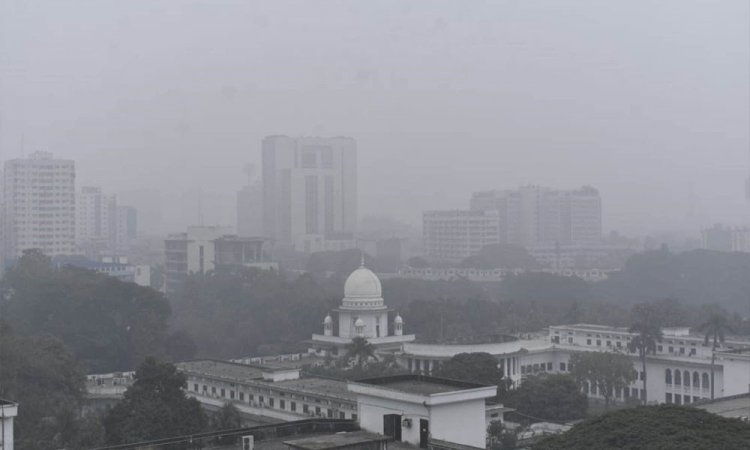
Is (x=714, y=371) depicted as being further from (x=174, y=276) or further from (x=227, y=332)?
(x=174, y=276)

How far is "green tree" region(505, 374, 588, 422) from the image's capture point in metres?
19.1

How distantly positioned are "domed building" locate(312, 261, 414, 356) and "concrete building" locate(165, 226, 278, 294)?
17127 millimetres

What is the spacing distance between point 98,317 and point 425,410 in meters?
18.8

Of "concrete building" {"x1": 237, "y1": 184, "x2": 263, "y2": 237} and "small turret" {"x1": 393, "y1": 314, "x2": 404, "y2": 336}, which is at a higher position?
"concrete building" {"x1": 237, "y1": 184, "x2": 263, "y2": 237}

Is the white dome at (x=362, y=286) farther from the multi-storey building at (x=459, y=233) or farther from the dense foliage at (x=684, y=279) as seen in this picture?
the multi-storey building at (x=459, y=233)

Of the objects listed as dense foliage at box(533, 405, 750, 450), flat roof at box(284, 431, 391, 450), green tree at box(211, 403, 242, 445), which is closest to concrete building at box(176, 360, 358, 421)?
green tree at box(211, 403, 242, 445)

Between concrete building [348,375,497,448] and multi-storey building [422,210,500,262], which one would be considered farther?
multi-storey building [422,210,500,262]

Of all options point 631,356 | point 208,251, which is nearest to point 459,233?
point 208,251

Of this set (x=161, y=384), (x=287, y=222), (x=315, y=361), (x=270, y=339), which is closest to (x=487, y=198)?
(x=287, y=222)

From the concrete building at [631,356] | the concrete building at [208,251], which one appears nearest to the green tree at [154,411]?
the concrete building at [631,356]

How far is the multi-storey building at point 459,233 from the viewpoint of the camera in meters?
60.3

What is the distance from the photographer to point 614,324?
30.5m

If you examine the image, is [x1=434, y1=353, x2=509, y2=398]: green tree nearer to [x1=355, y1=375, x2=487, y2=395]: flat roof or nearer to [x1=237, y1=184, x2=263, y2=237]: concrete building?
[x1=355, y1=375, x2=487, y2=395]: flat roof

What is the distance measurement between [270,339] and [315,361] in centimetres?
511
